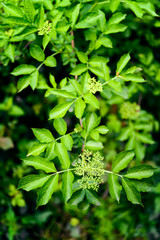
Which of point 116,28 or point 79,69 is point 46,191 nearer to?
point 79,69

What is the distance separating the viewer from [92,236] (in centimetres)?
317

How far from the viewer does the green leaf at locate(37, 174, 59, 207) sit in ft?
3.91

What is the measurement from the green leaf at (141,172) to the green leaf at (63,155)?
1.18ft

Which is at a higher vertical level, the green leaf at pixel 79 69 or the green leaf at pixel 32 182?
the green leaf at pixel 79 69

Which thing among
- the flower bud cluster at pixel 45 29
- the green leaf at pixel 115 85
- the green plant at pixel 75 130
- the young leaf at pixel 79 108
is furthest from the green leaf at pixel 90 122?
the flower bud cluster at pixel 45 29

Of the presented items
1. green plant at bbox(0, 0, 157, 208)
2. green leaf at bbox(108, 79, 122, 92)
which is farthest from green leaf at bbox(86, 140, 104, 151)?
green leaf at bbox(108, 79, 122, 92)

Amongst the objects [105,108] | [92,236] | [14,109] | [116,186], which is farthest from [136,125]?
[92,236]

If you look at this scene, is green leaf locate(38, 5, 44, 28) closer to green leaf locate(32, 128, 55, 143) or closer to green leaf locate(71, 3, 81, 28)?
green leaf locate(71, 3, 81, 28)

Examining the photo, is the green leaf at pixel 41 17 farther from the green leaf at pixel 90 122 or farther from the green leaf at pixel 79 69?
the green leaf at pixel 90 122

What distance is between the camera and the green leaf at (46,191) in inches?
46.9

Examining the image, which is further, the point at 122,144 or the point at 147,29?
the point at 122,144

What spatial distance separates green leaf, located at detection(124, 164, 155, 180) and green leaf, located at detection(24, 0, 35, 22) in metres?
1.06

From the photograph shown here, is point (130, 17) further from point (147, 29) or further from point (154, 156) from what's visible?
point (154, 156)

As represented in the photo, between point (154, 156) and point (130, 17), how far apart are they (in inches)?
84.9
